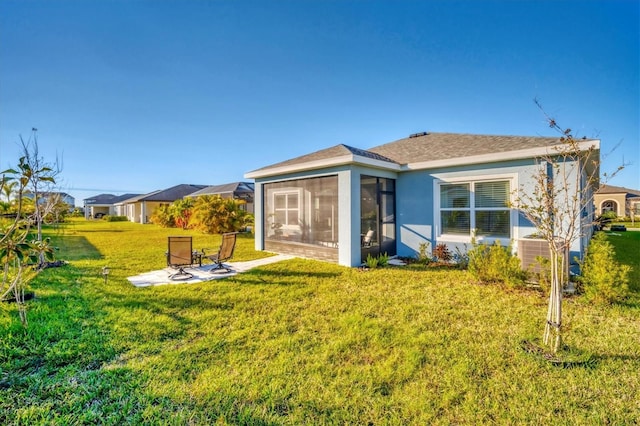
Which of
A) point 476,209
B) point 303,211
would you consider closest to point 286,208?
point 303,211

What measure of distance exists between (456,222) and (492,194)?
4.66ft

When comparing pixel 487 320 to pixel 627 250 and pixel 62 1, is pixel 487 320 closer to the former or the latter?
pixel 62 1

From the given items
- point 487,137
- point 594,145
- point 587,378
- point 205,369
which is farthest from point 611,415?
point 487,137

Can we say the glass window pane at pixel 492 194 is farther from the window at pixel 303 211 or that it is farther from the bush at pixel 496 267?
the window at pixel 303 211

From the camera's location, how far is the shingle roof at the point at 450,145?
8.80 metres

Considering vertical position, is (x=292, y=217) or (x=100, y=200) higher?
(x=100, y=200)

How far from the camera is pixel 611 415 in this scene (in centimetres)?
272

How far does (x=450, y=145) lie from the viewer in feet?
36.8

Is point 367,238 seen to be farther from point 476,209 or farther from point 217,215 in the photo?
point 217,215

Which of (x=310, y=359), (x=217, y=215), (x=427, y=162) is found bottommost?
(x=310, y=359)

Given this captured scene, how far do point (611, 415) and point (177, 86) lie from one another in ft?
51.9

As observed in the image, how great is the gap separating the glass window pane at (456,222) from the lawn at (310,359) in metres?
3.04

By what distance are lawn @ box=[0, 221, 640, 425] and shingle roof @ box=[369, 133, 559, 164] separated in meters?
4.70

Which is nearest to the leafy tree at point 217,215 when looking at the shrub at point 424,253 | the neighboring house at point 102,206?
the shrub at point 424,253
